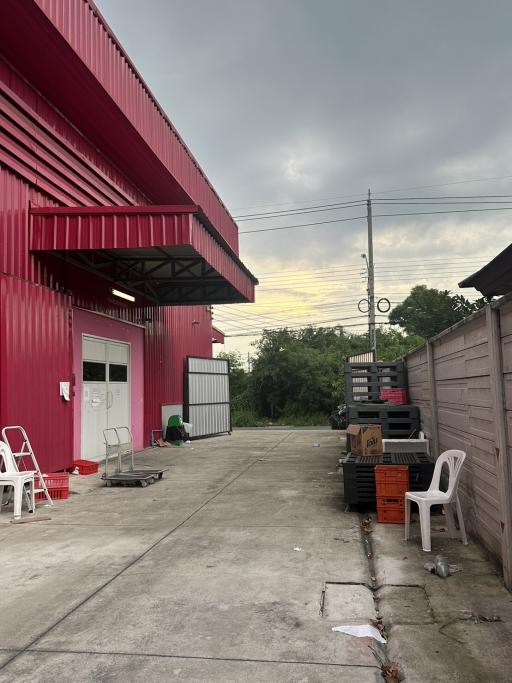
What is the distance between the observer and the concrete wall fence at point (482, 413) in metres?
4.25

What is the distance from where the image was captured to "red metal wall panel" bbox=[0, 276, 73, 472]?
8.59 meters

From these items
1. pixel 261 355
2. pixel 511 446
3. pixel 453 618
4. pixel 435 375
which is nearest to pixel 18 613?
pixel 453 618

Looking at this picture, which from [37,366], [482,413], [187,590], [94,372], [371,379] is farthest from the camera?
[94,372]

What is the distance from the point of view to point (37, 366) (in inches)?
373

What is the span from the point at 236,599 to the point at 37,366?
261 inches

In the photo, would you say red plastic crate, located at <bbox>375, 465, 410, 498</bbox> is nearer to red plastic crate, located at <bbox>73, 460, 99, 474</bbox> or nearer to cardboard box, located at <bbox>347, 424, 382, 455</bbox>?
cardboard box, located at <bbox>347, 424, 382, 455</bbox>

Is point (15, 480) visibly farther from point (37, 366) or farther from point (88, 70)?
point (88, 70)

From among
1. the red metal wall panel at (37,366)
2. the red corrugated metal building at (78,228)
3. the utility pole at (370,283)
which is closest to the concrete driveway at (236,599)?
the red metal wall panel at (37,366)

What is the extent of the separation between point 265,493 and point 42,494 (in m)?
3.29

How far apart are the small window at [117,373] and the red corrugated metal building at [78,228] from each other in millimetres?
25

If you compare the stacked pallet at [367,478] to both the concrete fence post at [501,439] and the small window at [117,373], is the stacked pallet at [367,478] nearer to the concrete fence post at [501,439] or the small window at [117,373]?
the concrete fence post at [501,439]

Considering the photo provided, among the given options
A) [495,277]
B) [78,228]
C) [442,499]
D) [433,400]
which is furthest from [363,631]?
[78,228]

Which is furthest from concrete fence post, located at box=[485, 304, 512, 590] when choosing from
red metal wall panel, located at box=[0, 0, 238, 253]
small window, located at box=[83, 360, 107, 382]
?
small window, located at box=[83, 360, 107, 382]

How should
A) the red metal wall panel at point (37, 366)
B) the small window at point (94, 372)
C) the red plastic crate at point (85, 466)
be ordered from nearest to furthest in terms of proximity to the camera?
the red metal wall panel at point (37, 366) → the red plastic crate at point (85, 466) → the small window at point (94, 372)
